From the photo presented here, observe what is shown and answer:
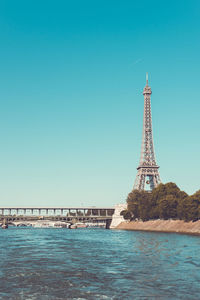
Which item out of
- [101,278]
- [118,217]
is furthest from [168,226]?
[101,278]

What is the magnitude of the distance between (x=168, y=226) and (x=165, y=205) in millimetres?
6319

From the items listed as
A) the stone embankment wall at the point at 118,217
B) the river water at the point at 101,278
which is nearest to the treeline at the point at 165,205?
the stone embankment wall at the point at 118,217

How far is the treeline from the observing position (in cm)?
9748

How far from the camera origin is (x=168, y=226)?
10738 centimetres

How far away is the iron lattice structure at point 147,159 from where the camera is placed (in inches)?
6791

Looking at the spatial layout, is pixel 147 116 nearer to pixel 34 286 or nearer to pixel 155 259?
pixel 155 259

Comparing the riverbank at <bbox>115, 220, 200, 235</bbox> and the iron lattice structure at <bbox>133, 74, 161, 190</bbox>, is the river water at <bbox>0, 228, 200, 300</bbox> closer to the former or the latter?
the riverbank at <bbox>115, 220, 200, 235</bbox>

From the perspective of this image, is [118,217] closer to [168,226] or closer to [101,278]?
[168,226]

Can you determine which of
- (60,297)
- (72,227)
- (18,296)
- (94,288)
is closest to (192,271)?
(94,288)

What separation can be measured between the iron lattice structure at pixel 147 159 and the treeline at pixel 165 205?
2751 cm

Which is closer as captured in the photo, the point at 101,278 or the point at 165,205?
the point at 101,278

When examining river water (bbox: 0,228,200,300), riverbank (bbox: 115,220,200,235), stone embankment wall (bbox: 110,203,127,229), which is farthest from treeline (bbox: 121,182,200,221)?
river water (bbox: 0,228,200,300)

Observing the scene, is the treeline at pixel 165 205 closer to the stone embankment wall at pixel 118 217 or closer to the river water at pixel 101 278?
the stone embankment wall at pixel 118 217

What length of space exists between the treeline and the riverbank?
166cm
